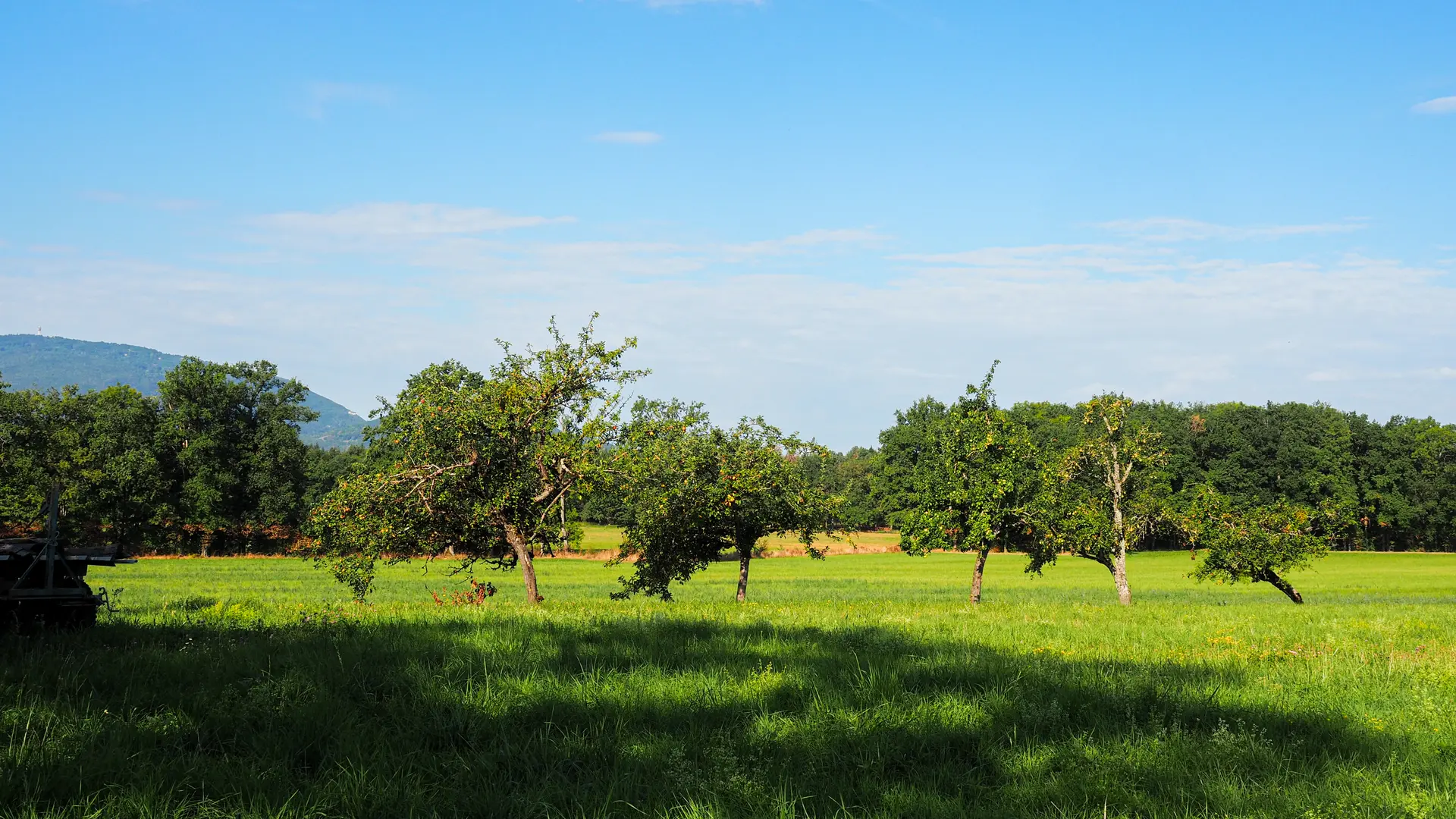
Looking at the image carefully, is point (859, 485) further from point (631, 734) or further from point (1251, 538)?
point (631, 734)

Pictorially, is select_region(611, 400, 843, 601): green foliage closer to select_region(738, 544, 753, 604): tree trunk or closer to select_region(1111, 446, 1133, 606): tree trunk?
select_region(738, 544, 753, 604): tree trunk

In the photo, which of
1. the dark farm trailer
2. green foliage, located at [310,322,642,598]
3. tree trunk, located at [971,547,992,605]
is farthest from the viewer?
tree trunk, located at [971,547,992,605]

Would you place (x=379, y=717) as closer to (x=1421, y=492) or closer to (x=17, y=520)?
(x=17, y=520)

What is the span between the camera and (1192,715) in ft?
24.7

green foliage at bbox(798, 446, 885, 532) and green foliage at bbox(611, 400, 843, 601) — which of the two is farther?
green foliage at bbox(798, 446, 885, 532)

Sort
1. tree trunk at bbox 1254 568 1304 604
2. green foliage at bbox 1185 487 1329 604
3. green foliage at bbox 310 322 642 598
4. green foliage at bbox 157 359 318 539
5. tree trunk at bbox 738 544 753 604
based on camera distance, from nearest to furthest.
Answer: green foliage at bbox 310 322 642 598 → tree trunk at bbox 738 544 753 604 → green foliage at bbox 1185 487 1329 604 → tree trunk at bbox 1254 568 1304 604 → green foliage at bbox 157 359 318 539

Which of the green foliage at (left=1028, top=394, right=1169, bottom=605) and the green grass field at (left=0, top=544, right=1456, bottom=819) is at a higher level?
the green foliage at (left=1028, top=394, right=1169, bottom=605)

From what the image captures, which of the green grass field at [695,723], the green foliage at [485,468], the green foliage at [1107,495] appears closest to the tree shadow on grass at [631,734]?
the green grass field at [695,723]

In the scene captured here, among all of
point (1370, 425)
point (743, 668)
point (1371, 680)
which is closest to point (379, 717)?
point (743, 668)

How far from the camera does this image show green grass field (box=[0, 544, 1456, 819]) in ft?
18.0

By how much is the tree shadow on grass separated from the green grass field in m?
0.03

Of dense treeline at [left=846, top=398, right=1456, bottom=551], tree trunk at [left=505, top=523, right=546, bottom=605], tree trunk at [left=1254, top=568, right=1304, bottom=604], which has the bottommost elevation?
tree trunk at [left=1254, top=568, right=1304, bottom=604]

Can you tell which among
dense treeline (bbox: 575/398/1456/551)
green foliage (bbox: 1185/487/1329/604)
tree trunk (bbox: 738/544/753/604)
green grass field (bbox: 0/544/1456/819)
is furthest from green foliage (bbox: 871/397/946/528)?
green grass field (bbox: 0/544/1456/819)

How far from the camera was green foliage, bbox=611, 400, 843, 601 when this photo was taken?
81.1 feet
